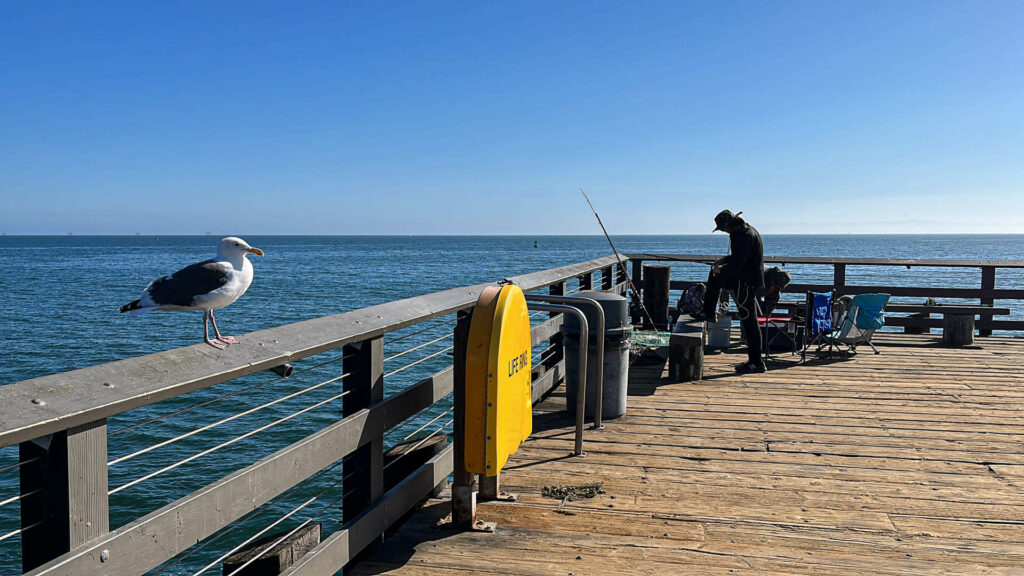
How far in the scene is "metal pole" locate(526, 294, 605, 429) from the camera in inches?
183

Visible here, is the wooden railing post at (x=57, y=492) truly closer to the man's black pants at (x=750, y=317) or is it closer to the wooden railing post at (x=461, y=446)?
the wooden railing post at (x=461, y=446)

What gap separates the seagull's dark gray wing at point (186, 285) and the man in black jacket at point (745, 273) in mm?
5863

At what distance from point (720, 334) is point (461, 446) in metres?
6.20

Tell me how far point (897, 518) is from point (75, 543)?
11.4ft

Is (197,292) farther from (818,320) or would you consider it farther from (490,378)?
(818,320)

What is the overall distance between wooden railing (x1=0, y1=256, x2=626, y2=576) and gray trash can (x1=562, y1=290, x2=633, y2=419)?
1.89 meters

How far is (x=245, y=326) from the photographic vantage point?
80.9ft

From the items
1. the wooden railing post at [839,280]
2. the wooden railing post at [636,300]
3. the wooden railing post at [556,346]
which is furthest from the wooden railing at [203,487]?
the wooden railing post at [839,280]

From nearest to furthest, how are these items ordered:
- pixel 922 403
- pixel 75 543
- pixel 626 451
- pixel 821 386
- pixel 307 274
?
pixel 75 543, pixel 626 451, pixel 922 403, pixel 821 386, pixel 307 274

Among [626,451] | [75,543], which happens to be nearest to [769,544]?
[626,451]

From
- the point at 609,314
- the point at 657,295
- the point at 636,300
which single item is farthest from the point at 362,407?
the point at 657,295

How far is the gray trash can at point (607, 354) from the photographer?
5188 millimetres

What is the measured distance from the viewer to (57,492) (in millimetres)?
1618

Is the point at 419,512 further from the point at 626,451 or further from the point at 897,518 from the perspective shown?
the point at 897,518
